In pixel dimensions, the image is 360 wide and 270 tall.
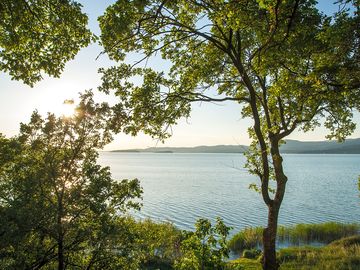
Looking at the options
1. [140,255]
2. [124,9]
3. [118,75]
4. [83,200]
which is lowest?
[140,255]

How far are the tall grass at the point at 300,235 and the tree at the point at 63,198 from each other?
2559 cm

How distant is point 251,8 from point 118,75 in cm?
707

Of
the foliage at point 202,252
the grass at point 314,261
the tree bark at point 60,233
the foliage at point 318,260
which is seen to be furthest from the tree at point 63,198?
the foliage at point 318,260

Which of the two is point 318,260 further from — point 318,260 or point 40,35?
point 40,35

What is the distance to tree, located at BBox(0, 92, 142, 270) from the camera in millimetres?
9961

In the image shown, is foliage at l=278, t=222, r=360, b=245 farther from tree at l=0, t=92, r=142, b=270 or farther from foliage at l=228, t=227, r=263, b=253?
tree at l=0, t=92, r=142, b=270

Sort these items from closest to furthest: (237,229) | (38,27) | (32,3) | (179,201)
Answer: (32,3) → (38,27) → (237,229) → (179,201)

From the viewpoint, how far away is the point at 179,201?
66688 millimetres

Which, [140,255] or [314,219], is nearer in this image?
[140,255]

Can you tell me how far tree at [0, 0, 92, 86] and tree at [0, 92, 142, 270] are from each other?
1.56m

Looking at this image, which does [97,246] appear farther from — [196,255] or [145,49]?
[145,49]

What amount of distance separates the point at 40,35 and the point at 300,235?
3522 centimetres

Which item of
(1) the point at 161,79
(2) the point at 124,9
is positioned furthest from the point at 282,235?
(2) the point at 124,9

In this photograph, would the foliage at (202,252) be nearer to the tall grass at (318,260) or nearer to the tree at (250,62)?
the tree at (250,62)
